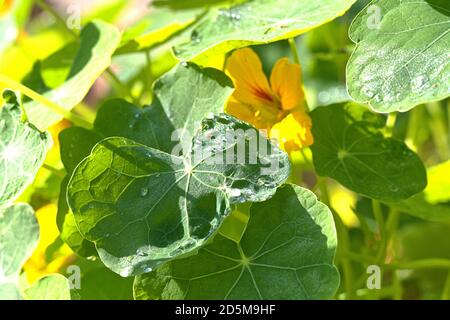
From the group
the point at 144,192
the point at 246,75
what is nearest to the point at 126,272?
the point at 144,192

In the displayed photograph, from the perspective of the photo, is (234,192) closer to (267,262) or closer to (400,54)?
(267,262)

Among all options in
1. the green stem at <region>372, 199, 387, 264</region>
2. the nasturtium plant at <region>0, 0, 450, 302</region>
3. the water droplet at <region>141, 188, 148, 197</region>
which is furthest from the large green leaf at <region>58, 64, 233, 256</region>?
the green stem at <region>372, 199, 387, 264</region>

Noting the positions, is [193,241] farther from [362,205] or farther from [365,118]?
[362,205]

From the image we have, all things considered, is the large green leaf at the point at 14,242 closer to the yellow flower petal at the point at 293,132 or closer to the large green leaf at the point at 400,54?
the yellow flower petal at the point at 293,132

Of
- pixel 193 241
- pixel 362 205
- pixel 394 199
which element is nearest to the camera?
pixel 193 241

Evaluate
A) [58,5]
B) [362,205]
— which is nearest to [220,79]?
[362,205]

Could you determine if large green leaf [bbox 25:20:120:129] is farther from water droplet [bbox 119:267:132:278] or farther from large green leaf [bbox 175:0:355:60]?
water droplet [bbox 119:267:132:278]
